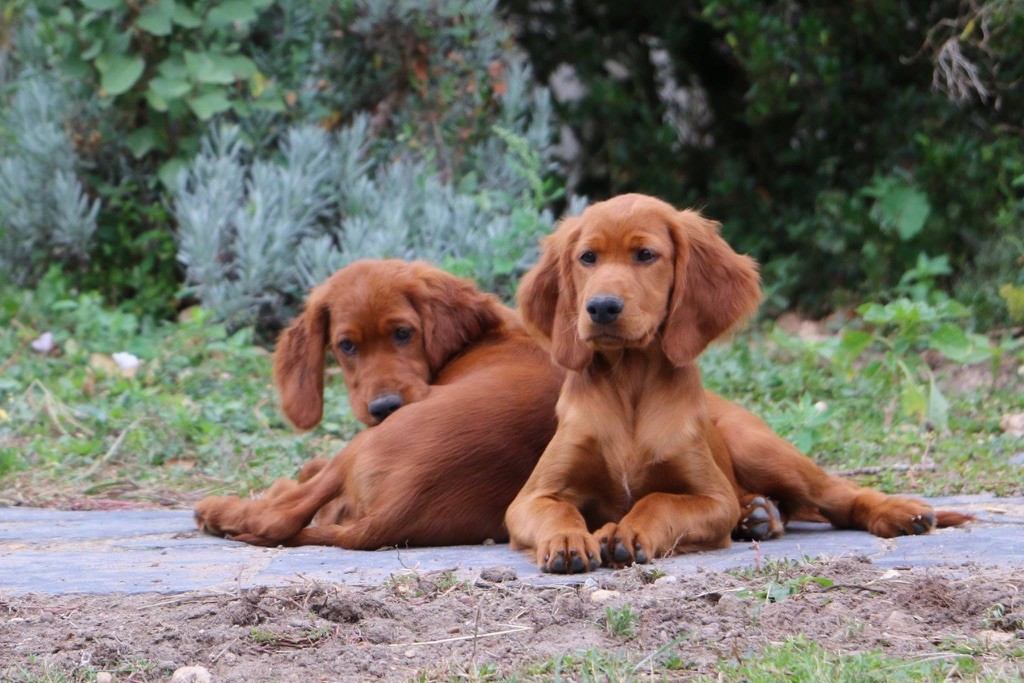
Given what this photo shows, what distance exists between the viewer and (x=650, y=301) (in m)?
3.73

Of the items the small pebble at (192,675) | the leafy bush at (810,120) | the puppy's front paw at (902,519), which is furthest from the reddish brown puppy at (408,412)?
the leafy bush at (810,120)

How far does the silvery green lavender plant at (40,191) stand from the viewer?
7582 millimetres

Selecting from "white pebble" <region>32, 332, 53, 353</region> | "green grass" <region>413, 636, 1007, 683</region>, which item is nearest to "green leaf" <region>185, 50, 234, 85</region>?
"white pebble" <region>32, 332, 53, 353</region>

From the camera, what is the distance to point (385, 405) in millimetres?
4387

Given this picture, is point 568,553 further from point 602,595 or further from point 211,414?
point 211,414

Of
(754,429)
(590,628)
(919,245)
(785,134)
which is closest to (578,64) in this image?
(785,134)

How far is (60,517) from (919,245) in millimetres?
5099

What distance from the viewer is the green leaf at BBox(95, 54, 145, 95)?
289 inches

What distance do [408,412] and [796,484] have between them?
1.19 metres

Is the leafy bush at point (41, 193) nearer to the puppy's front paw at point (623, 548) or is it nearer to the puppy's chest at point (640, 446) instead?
the puppy's chest at point (640, 446)

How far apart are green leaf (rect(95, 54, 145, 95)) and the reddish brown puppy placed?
10.2ft

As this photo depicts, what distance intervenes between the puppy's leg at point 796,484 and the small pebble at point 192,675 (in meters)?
1.97

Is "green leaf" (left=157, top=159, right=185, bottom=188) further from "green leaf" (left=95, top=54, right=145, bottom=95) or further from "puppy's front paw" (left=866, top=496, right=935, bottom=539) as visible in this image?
"puppy's front paw" (left=866, top=496, right=935, bottom=539)

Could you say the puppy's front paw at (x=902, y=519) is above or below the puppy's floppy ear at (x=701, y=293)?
below
